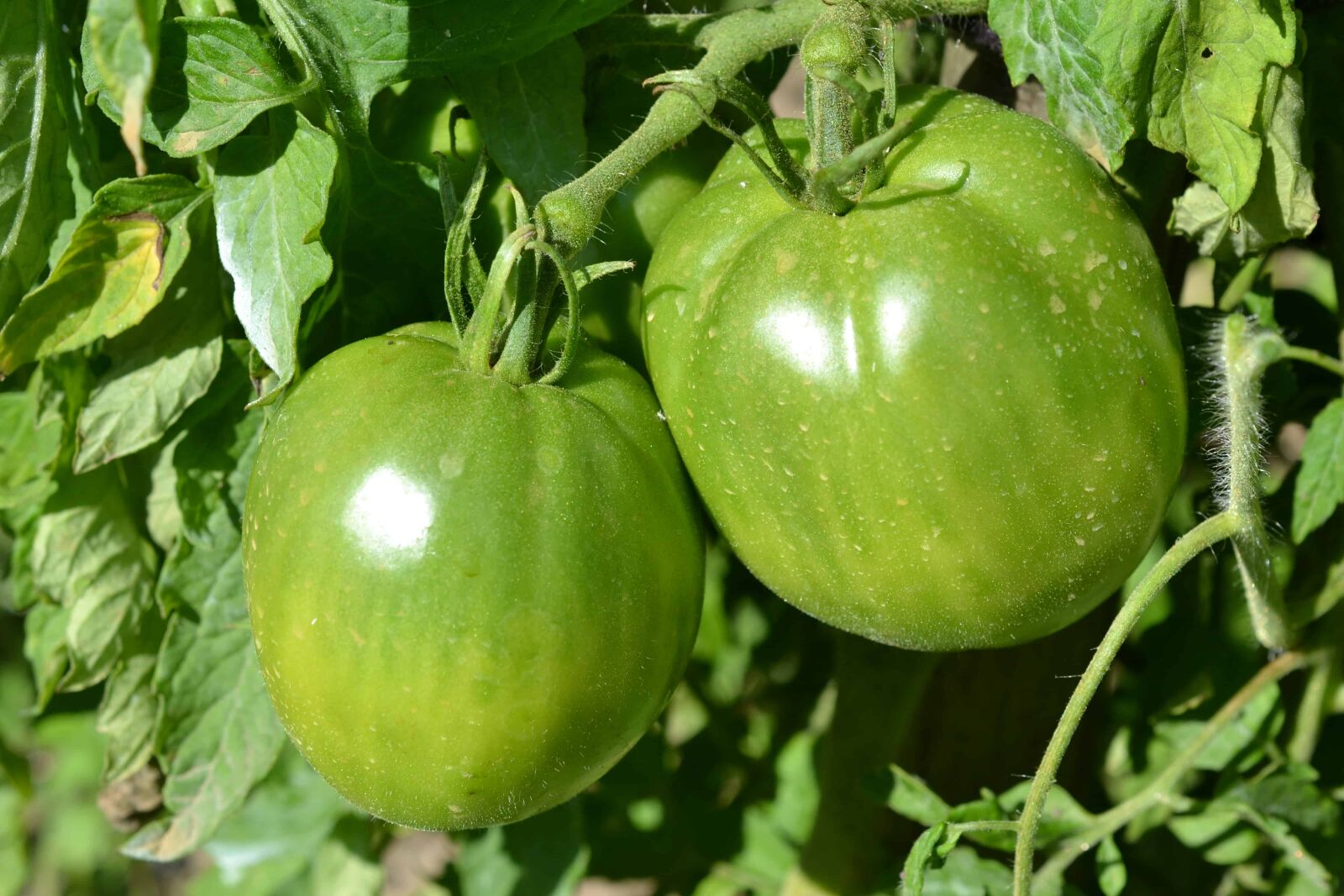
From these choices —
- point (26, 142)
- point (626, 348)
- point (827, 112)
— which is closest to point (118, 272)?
point (26, 142)

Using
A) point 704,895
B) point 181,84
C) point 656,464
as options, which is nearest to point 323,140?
point 181,84

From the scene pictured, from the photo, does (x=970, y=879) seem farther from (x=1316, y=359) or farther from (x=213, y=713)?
(x=213, y=713)

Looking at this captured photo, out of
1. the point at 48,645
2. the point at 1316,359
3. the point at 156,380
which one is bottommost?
the point at 48,645

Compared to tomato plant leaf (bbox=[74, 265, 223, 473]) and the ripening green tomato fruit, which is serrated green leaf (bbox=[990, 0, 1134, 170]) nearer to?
the ripening green tomato fruit

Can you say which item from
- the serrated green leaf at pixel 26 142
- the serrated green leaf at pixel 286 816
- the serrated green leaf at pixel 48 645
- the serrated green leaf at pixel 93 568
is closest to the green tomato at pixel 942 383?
the serrated green leaf at pixel 26 142

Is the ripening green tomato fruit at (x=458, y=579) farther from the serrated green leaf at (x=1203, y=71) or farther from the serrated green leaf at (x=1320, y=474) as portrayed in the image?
the serrated green leaf at (x=1320, y=474)

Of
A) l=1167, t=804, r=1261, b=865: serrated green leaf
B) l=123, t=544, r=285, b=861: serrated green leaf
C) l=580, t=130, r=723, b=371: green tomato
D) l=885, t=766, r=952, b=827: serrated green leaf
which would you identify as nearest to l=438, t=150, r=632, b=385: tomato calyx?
l=580, t=130, r=723, b=371: green tomato

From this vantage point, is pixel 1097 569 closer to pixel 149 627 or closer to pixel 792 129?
pixel 792 129
